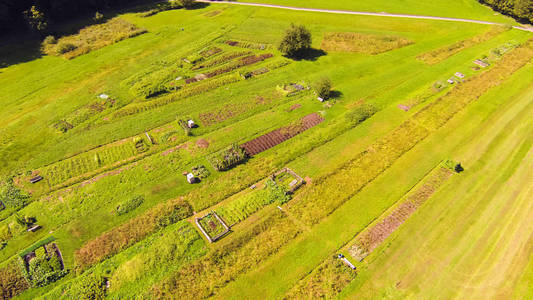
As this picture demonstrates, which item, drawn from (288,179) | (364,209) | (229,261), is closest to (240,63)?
(288,179)

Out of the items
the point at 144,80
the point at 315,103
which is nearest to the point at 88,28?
the point at 144,80

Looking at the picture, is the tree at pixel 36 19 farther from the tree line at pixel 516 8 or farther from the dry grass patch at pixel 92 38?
the tree line at pixel 516 8

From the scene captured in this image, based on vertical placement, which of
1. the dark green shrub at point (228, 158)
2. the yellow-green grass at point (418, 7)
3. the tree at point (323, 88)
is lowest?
the dark green shrub at point (228, 158)

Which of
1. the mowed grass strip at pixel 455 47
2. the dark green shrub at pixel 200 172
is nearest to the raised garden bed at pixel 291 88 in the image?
the dark green shrub at pixel 200 172

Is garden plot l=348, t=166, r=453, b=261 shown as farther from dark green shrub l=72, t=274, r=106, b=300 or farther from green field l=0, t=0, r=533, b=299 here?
dark green shrub l=72, t=274, r=106, b=300

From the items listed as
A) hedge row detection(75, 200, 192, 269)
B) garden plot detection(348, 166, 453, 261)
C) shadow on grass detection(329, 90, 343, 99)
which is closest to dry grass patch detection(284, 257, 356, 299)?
garden plot detection(348, 166, 453, 261)

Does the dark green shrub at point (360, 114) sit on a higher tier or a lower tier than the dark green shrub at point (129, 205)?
higher
